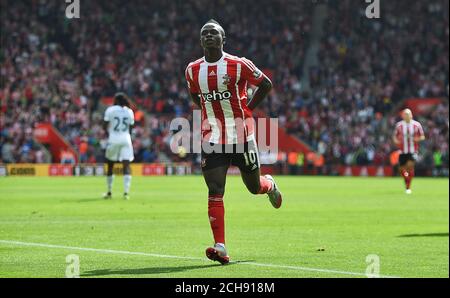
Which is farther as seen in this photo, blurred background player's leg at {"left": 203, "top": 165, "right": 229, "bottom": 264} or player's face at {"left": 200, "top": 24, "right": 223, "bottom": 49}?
player's face at {"left": 200, "top": 24, "right": 223, "bottom": 49}

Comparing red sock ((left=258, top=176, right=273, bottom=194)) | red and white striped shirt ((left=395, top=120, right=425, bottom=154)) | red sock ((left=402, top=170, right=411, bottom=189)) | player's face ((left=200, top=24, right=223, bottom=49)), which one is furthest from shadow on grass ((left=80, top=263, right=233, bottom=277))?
red and white striped shirt ((left=395, top=120, right=425, bottom=154))

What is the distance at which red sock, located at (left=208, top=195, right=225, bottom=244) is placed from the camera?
1198 cm

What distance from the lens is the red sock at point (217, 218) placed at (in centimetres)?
1198

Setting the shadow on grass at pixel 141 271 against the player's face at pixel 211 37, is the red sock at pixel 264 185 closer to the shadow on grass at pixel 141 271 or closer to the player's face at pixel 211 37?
the shadow on grass at pixel 141 271

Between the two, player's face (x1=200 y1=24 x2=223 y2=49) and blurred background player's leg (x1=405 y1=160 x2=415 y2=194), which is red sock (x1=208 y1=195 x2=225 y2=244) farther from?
blurred background player's leg (x1=405 y1=160 x2=415 y2=194)

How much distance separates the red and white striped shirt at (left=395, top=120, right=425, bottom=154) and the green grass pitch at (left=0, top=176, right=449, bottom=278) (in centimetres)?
283

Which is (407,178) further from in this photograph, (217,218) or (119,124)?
(217,218)

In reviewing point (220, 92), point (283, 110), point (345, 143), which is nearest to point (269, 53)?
point (283, 110)

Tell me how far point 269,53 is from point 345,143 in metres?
7.26

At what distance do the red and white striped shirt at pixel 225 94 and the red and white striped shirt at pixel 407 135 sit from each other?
66.8 ft

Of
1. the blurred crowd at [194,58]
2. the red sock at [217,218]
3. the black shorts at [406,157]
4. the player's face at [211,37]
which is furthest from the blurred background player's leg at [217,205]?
the blurred crowd at [194,58]
